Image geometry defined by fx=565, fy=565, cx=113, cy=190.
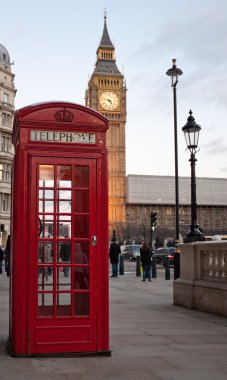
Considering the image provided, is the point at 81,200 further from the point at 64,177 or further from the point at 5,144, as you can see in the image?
the point at 5,144

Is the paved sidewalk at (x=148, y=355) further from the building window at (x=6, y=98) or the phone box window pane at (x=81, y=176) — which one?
the building window at (x=6, y=98)

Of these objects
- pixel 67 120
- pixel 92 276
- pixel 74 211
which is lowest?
pixel 92 276

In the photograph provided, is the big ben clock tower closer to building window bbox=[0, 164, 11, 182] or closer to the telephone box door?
building window bbox=[0, 164, 11, 182]

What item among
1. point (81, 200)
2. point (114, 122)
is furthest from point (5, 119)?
point (81, 200)

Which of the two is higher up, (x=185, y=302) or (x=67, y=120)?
(x=67, y=120)

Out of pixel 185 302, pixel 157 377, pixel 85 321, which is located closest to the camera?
pixel 157 377

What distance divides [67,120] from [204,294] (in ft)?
18.5

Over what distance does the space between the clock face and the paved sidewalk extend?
109 m

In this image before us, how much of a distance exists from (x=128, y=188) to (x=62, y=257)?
122369mm

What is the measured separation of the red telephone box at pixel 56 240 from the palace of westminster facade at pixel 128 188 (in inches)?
3325

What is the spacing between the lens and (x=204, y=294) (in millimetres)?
10625

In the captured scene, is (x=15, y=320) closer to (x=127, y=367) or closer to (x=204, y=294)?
(x=127, y=367)

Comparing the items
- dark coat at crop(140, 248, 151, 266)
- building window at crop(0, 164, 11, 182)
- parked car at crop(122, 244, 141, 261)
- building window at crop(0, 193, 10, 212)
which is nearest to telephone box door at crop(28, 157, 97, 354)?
dark coat at crop(140, 248, 151, 266)

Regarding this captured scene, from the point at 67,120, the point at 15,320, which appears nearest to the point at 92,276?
the point at 15,320
